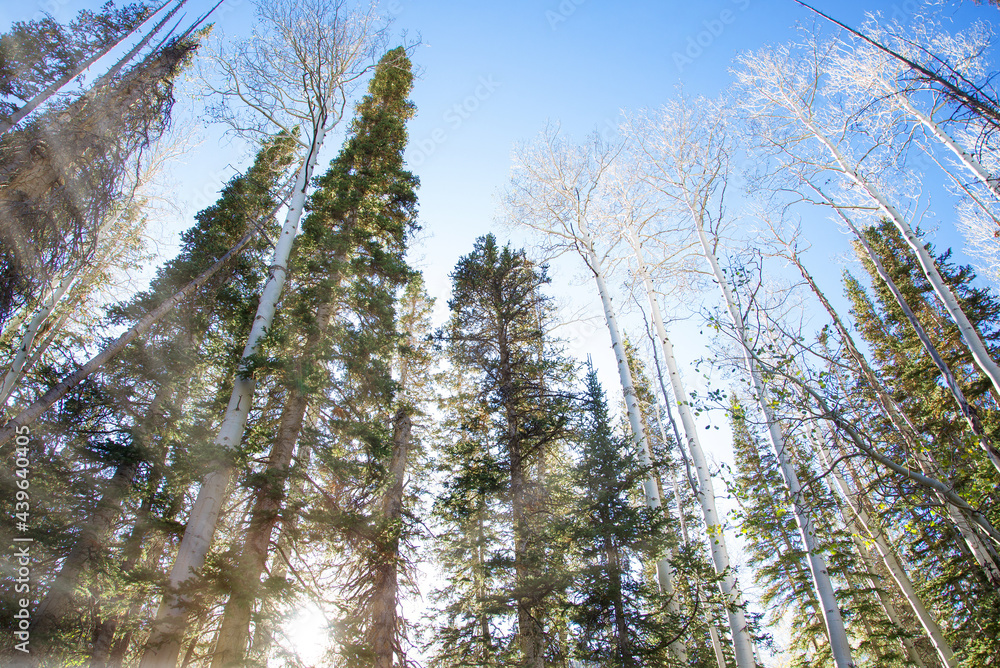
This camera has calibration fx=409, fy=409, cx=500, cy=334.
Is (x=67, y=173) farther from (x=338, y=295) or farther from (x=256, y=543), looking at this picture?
(x=256, y=543)

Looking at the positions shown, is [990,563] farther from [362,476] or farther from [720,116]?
[362,476]

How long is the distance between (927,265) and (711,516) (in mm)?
6126

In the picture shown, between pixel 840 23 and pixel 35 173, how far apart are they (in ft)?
22.7

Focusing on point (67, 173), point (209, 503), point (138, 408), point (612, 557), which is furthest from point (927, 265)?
point (138, 408)

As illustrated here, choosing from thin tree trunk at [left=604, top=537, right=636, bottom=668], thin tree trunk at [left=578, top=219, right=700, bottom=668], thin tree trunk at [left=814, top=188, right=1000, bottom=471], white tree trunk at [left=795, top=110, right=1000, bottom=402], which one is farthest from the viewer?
thin tree trunk at [left=578, top=219, right=700, bottom=668]

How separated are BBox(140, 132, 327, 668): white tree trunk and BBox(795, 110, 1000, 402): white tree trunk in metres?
11.6

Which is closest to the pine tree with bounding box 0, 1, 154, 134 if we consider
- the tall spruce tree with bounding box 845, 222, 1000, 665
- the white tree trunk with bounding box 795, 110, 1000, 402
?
the white tree trunk with bounding box 795, 110, 1000, 402

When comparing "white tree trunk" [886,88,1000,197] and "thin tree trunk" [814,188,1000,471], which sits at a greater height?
"white tree trunk" [886,88,1000,197]

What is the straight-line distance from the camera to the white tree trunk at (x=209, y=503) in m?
5.00

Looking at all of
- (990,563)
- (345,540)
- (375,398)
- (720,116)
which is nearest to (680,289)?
(720,116)

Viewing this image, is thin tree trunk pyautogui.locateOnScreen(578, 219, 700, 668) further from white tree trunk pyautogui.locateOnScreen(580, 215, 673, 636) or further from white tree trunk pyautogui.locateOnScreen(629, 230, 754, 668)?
white tree trunk pyautogui.locateOnScreen(629, 230, 754, 668)

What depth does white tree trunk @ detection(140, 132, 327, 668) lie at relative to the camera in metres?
5.00

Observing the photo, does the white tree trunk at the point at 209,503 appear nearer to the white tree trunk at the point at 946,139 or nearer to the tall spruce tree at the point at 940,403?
the tall spruce tree at the point at 940,403

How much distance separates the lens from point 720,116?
10414 millimetres
